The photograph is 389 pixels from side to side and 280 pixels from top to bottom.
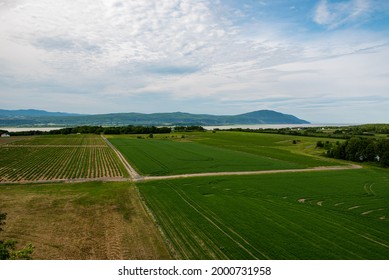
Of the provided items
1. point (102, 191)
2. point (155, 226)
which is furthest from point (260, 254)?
point (102, 191)

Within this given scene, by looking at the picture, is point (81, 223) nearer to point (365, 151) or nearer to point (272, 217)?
point (272, 217)

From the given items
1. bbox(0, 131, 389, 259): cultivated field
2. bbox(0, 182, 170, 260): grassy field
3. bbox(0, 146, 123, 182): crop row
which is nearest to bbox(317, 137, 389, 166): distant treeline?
bbox(0, 131, 389, 259): cultivated field

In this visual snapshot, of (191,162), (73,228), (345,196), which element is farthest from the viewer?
(191,162)

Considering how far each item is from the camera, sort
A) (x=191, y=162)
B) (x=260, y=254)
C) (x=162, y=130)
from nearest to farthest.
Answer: (x=260, y=254) → (x=191, y=162) → (x=162, y=130)

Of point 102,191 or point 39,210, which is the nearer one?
point 39,210

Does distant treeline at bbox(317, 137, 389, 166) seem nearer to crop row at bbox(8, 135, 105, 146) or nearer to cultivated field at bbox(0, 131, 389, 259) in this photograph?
cultivated field at bbox(0, 131, 389, 259)

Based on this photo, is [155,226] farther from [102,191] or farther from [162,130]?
[162,130]

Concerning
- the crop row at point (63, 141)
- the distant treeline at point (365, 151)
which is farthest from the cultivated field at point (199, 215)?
the crop row at point (63, 141)
